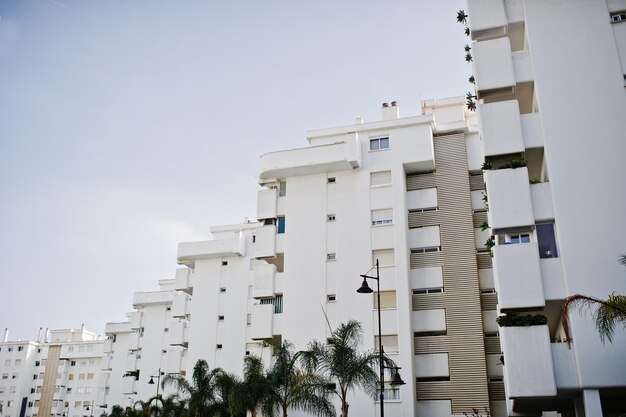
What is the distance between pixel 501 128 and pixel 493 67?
114 inches

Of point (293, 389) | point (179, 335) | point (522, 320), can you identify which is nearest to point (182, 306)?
point (179, 335)

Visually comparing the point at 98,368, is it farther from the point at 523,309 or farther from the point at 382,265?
the point at 523,309

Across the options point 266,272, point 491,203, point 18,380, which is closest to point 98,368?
point 18,380

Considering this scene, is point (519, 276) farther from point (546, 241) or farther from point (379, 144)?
point (379, 144)

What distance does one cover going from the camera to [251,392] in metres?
33.4

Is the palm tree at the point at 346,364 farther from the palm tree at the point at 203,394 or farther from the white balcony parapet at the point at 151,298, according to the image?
the white balcony parapet at the point at 151,298

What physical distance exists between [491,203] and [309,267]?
16.3 m

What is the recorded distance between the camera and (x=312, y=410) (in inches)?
1238

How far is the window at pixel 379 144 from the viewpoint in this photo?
134 ft

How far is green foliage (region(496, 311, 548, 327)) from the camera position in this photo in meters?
23.0

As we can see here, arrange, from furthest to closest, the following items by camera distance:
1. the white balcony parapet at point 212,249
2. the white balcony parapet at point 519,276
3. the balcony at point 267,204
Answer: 1. the white balcony parapet at point 212,249
2. the balcony at point 267,204
3. the white balcony parapet at point 519,276

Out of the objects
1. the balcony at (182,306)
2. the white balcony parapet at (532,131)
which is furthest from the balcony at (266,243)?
the white balcony parapet at (532,131)

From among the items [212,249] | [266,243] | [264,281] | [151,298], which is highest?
[212,249]

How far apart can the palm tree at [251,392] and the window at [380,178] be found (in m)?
13.4
